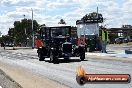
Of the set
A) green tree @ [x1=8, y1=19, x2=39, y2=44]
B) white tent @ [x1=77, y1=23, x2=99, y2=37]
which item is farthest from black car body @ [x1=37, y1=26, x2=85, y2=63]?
green tree @ [x1=8, y1=19, x2=39, y2=44]

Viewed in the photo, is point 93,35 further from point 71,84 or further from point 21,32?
point 21,32

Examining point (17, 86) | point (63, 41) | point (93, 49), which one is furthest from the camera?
point (93, 49)

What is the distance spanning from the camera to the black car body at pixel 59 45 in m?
30.0

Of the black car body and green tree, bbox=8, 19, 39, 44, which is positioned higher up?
green tree, bbox=8, 19, 39, 44

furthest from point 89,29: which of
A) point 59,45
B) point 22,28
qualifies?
point 22,28

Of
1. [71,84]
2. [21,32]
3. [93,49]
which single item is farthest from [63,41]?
[21,32]

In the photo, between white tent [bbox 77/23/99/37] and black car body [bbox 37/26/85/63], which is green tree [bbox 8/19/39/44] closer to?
white tent [bbox 77/23/99/37]

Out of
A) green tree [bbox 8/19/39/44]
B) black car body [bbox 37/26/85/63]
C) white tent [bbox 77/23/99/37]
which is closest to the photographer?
black car body [bbox 37/26/85/63]

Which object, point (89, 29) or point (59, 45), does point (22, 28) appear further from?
point (59, 45)

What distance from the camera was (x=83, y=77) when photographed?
6.69 meters

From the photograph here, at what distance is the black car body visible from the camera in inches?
1179

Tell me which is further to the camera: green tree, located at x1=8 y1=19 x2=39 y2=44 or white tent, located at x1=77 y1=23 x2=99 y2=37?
green tree, located at x1=8 y1=19 x2=39 y2=44

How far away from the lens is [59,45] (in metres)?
30.1

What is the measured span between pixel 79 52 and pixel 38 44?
4.33 metres
